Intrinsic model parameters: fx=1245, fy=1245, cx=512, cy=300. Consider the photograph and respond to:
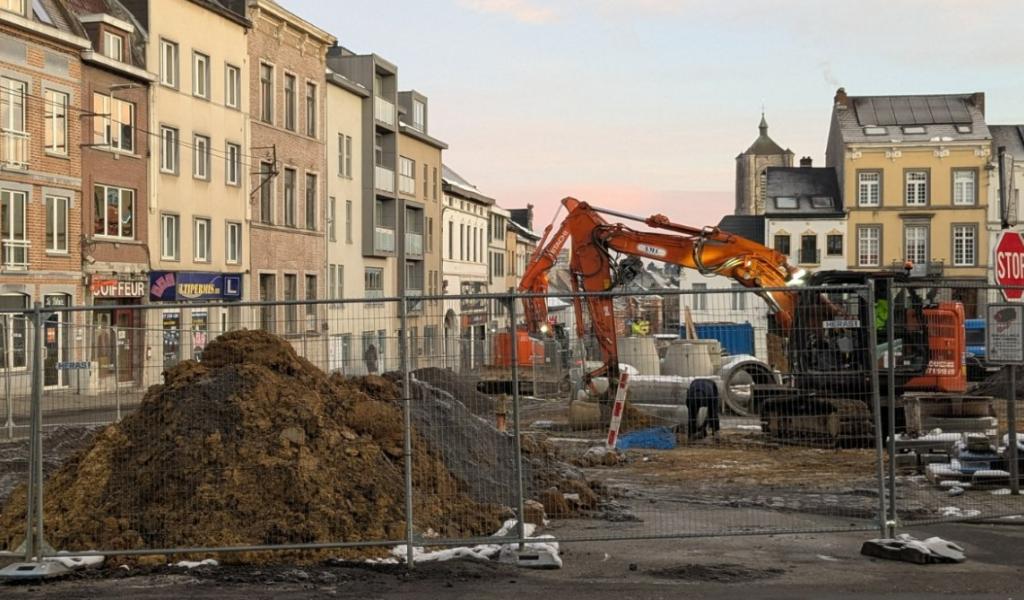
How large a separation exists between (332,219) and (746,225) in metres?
33.4

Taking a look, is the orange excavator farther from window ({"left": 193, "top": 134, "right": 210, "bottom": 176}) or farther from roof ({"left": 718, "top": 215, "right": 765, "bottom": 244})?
roof ({"left": 718, "top": 215, "right": 765, "bottom": 244})

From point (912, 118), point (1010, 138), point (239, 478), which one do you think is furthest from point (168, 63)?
point (1010, 138)

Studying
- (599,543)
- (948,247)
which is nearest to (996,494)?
(599,543)

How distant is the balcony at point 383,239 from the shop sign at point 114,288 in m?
19.9

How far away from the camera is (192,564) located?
983 centimetres

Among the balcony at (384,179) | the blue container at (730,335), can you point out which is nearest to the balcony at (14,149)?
the blue container at (730,335)

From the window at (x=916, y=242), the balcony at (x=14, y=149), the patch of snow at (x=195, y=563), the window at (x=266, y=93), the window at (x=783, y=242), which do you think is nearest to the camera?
the patch of snow at (x=195, y=563)

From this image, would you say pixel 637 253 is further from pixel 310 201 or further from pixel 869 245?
pixel 869 245

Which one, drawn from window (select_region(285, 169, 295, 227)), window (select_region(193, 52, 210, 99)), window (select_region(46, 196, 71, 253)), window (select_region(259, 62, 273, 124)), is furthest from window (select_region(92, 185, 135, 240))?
window (select_region(285, 169, 295, 227))

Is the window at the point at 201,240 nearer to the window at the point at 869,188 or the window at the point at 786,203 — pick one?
the window at the point at 786,203

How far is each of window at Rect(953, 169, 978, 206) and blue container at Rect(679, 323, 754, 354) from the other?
61.8 meters

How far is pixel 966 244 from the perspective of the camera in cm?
7325

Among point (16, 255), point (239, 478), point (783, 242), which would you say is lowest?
point (239, 478)

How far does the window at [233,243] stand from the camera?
4434cm
